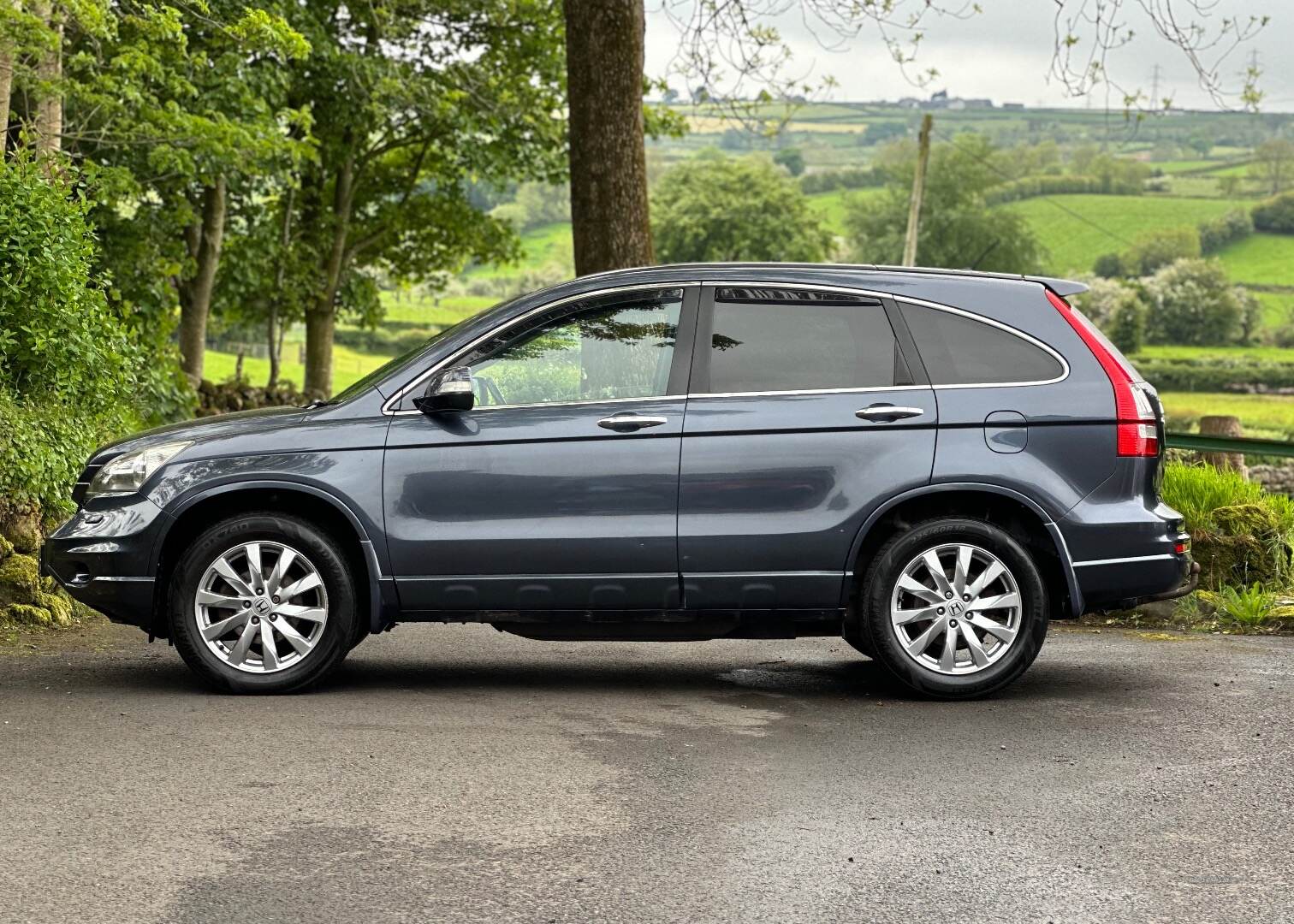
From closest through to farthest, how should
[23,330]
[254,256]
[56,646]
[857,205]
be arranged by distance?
[56,646]
[23,330]
[254,256]
[857,205]

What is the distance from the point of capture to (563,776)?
5957 mm

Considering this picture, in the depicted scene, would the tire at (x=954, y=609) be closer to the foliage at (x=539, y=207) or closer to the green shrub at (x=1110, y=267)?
the green shrub at (x=1110, y=267)

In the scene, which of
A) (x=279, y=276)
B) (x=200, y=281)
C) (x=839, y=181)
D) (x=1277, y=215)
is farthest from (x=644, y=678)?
(x=839, y=181)

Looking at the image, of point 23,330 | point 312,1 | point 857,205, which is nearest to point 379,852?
point 23,330

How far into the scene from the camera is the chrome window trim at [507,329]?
24.3ft

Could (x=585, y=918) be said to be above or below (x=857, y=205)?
below

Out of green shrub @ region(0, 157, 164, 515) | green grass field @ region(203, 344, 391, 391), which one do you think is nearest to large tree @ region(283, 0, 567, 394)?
green grass field @ region(203, 344, 391, 391)

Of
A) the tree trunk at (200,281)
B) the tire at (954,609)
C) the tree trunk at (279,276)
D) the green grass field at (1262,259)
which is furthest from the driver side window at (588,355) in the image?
the green grass field at (1262,259)

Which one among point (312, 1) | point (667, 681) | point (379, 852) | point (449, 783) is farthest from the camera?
point (312, 1)

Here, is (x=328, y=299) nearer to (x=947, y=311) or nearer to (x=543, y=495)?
(x=543, y=495)

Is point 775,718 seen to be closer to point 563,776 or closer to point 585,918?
point 563,776

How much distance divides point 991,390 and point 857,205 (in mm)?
124874

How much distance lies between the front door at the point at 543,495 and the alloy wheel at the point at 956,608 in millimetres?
1038

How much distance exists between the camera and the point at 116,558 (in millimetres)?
7363
